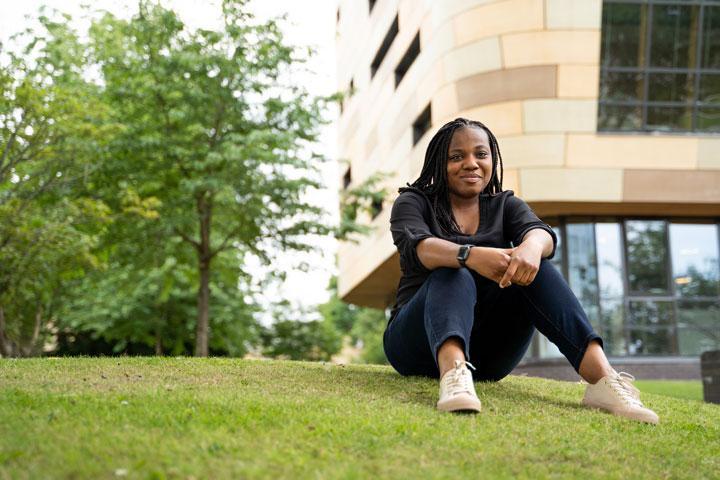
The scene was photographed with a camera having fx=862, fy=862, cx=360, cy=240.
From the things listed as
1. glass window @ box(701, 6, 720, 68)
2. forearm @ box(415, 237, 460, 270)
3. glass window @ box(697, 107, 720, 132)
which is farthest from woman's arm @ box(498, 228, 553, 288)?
glass window @ box(701, 6, 720, 68)

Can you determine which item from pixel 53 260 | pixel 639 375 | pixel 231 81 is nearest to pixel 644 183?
pixel 639 375

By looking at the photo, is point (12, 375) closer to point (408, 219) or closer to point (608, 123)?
point (408, 219)

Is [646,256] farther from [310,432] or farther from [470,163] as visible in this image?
[310,432]

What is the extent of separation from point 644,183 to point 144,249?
10523mm

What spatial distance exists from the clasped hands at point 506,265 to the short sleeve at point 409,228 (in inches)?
13.9

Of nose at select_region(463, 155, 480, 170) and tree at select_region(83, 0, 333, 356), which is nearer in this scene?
nose at select_region(463, 155, 480, 170)

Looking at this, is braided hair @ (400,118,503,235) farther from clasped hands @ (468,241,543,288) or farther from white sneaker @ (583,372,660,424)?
white sneaker @ (583,372,660,424)

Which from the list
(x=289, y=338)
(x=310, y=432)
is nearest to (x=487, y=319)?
(x=310, y=432)

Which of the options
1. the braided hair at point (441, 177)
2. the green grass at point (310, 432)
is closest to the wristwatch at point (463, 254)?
the braided hair at point (441, 177)

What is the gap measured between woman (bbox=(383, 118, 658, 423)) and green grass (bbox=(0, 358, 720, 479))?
189 mm

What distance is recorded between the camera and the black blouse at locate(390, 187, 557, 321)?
462cm

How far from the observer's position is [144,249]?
16.7 meters

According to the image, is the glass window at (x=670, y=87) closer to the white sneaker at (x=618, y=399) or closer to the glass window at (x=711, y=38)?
the glass window at (x=711, y=38)

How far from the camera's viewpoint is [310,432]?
3580mm
